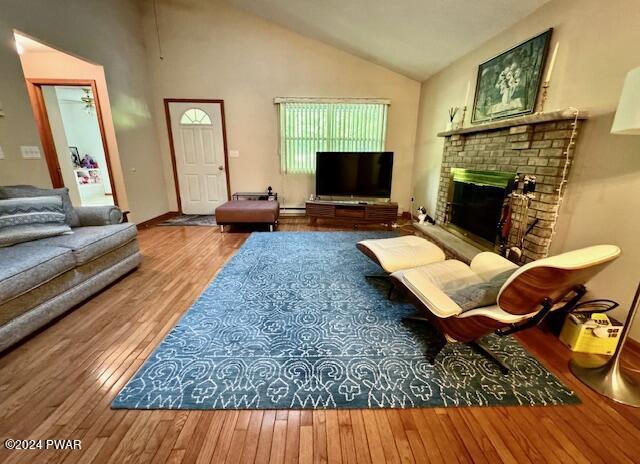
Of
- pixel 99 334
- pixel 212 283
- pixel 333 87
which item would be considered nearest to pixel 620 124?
pixel 212 283

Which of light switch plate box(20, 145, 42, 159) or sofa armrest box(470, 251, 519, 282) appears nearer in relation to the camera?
sofa armrest box(470, 251, 519, 282)

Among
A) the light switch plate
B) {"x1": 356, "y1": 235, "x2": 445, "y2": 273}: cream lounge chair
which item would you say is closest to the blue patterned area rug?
{"x1": 356, "y1": 235, "x2": 445, "y2": 273}: cream lounge chair

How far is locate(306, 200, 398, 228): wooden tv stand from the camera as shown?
4445 millimetres

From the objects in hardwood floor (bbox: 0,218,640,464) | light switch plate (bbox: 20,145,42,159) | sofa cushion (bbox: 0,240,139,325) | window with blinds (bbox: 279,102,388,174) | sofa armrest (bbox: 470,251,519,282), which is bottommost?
hardwood floor (bbox: 0,218,640,464)

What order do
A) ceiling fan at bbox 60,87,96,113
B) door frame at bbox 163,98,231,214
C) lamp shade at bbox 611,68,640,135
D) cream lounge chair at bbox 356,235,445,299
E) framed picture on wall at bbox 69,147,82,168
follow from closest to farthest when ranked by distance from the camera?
lamp shade at bbox 611,68,640,135
cream lounge chair at bbox 356,235,445,299
door frame at bbox 163,98,231,214
ceiling fan at bbox 60,87,96,113
framed picture on wall at bbox 69,147,82,168

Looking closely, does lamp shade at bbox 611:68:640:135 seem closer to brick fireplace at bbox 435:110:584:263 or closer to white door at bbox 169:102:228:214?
brick fireplace at bbox 435:110:584:263

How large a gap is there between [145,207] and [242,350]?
408 centimetres

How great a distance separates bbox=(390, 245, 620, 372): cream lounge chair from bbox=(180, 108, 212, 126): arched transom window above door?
4936 mm

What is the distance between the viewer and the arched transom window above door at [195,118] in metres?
5.02

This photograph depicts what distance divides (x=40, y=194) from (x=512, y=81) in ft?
14.8

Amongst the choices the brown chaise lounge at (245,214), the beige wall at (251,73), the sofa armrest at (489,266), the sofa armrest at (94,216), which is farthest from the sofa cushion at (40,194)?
the sofa armrest at (489,266)

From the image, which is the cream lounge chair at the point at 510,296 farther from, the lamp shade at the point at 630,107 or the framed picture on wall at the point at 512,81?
the framed picture on wall at the point at 512,81

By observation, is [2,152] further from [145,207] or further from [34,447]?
[34,447]

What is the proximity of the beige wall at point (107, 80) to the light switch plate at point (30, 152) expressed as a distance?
4 cm
